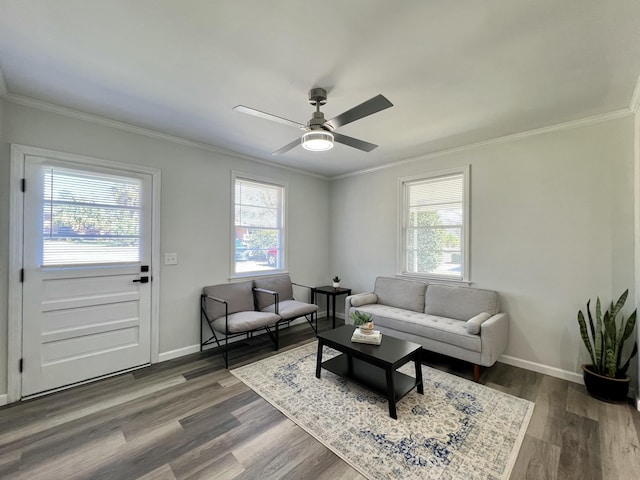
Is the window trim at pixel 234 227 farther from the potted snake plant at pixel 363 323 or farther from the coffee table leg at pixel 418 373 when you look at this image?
the coffee table leg at pixel 418 373

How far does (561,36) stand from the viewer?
1657 millimetres

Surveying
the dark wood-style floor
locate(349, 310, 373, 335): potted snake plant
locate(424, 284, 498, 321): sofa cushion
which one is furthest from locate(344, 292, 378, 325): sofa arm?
the dark wood-style floor

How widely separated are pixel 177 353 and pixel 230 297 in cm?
87

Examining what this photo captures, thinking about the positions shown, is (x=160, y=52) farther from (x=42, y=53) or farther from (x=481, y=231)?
(x=481, y=231)

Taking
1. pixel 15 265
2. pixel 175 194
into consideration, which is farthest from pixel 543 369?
pixel 15 265

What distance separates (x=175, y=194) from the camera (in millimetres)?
3385

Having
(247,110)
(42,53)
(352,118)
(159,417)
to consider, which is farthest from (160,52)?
(159,417)

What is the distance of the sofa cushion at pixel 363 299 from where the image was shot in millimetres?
3977

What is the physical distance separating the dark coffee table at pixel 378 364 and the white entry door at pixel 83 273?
212 centimetres

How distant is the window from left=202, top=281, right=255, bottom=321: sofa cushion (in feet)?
0.81

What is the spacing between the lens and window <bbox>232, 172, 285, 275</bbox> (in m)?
4.05

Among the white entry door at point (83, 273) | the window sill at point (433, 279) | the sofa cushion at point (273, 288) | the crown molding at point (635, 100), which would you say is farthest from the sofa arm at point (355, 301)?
the crown molding at point (635, 100)

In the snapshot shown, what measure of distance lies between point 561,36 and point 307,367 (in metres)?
3.36

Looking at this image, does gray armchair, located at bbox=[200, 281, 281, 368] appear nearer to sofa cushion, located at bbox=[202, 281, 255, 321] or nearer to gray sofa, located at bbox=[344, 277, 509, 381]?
sofa cushion, located at bbox=[202, 281, 255, 321]
